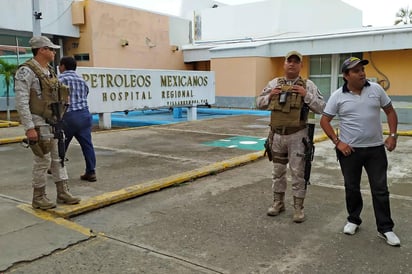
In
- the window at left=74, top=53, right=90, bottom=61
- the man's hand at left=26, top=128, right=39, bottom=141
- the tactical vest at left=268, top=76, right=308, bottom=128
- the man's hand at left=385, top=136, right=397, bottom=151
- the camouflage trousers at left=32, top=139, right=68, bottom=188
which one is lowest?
the camouflage trousers at left=32, top=139, right=68, bottom=188

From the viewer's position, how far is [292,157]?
4.08 metres

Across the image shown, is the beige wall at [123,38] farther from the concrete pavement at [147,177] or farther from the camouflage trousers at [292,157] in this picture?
the camouflage trousers at [292,157]

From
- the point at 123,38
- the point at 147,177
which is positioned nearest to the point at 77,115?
the point at 147,177

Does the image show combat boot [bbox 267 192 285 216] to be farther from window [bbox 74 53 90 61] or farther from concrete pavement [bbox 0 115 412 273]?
window [bbox 74 53 90 61]

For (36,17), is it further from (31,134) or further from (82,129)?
(31,134)

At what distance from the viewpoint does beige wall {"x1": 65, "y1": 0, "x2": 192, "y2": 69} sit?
663 inches

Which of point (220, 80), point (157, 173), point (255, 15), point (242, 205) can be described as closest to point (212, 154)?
point (157, 173)

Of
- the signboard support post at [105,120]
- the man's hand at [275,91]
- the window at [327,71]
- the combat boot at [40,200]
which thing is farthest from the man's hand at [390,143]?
the window at [327,71]

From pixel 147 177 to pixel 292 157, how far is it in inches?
97.8

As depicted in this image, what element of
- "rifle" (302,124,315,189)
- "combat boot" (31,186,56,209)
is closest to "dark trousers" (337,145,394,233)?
"rifle" (302,124,315,189)

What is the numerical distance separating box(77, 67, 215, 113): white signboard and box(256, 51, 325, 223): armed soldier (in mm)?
7424

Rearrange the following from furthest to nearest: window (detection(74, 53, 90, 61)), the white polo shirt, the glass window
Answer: window (detection(74, 53, 90, 61)) < the glass window < the white polo shirt

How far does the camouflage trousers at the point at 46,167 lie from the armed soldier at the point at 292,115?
2.19 m

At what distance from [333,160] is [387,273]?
4349 mm
